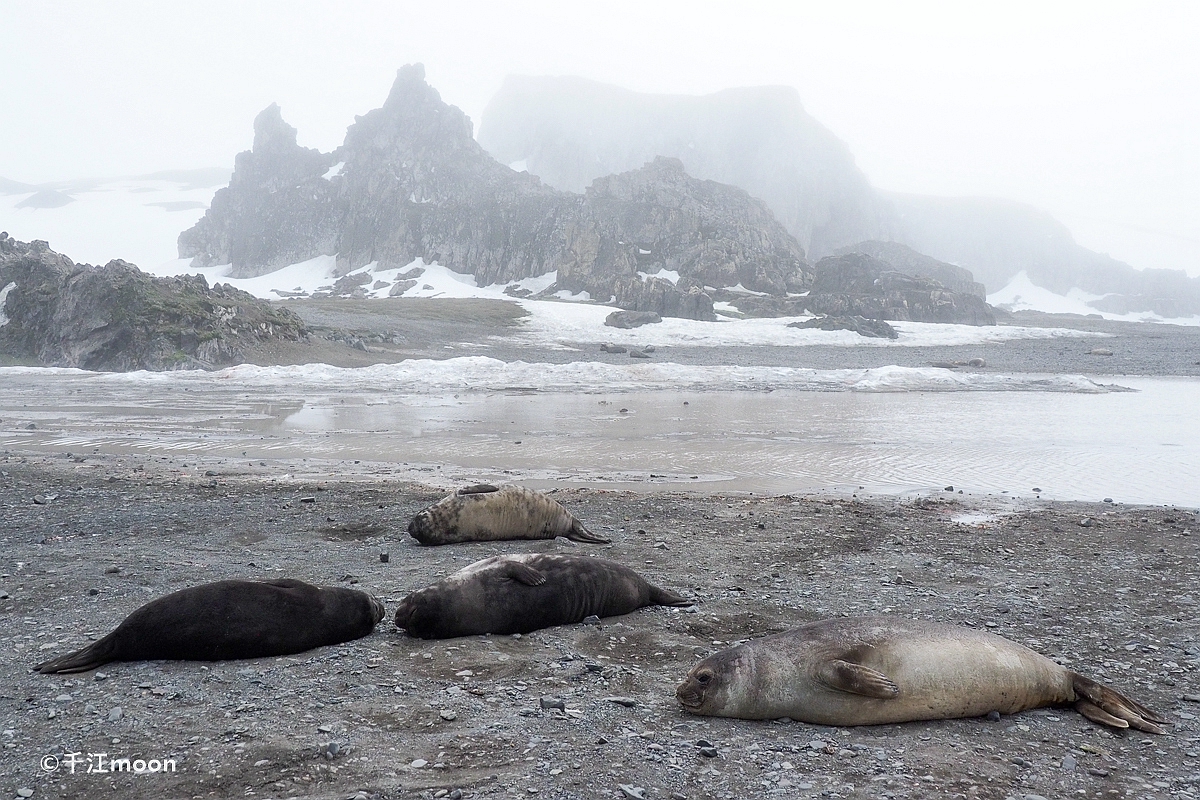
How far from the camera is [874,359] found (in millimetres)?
36719

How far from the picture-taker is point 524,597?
18.5 ft

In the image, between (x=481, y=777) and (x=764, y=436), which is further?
(x=764, y=436)

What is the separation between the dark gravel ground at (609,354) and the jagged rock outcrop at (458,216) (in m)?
30.7

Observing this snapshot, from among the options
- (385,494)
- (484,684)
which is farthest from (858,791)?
(385,494)

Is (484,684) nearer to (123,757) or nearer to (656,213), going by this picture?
(123,757)

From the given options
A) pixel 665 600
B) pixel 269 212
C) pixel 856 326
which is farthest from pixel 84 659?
pixel 269 212

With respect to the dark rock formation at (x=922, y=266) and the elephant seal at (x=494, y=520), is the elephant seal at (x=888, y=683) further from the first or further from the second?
the dark rock formation at (x=922, y=266)

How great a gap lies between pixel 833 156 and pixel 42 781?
562 ft

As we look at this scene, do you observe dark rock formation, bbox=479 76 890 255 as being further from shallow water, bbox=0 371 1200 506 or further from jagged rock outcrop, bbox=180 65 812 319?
shallow water, bbox=0 371 1200 506

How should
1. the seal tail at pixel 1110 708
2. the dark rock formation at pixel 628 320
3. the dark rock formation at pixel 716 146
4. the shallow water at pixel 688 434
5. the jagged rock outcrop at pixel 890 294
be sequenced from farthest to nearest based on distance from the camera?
1. the dark rock formation at pixel 716 146
2. the jagged rock outcrop at pixel 890 294
3. the dark rock formation at pixel 628 320
4. the shallow water at pixel 688 434
5. the seal tail at pixel 1110 708

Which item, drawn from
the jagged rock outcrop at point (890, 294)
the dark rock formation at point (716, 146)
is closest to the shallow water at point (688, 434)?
the jagged rock outcrop at point (890, 294)

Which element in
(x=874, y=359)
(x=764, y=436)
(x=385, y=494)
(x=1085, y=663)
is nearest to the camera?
(x=1085, y=663)

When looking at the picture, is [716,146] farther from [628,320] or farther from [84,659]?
[84,659]

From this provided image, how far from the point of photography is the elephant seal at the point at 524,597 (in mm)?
5336
